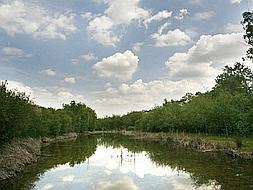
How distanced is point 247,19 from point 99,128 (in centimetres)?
14600

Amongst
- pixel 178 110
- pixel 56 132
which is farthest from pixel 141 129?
pixel 56 132

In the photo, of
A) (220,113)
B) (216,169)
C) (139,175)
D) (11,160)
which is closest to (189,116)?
(220,113)

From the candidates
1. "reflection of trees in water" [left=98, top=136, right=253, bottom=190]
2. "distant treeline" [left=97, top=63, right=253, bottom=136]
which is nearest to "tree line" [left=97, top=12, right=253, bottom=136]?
"distant treeline" [left=97, top=63, right=253, bottom=136]

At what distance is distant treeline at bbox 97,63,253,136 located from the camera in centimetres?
5238

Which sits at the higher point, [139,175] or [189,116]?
[189,116]

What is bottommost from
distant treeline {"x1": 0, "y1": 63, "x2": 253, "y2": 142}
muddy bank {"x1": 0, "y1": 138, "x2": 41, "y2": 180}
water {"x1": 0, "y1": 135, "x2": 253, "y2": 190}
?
water {"x1": 0, "y1": 135, "x2": 253, "y2": 190}

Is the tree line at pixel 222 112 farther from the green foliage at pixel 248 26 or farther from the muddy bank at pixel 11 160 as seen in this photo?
the muddy bank at pixel 11 160

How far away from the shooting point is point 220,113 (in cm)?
6319

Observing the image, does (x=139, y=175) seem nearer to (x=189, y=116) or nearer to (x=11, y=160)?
(x=11, y=160)

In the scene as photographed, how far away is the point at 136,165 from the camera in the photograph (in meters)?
36.8

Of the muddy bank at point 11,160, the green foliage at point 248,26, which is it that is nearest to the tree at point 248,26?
the green foliage at point 248,26

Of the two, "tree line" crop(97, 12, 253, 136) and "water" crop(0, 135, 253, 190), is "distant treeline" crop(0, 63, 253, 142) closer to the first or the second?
"tree line" crop(97, 12, 253, 136)

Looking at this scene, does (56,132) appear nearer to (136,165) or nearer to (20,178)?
(136,165)

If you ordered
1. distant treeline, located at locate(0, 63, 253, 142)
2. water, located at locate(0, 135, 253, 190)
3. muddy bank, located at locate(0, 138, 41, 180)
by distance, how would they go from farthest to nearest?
distant treeline, located at locate(0, 63, 253, 142)
muddy bank, located at locate(0, 138, 41, 180)
water, located at locate(0, 135, 253, 190)
